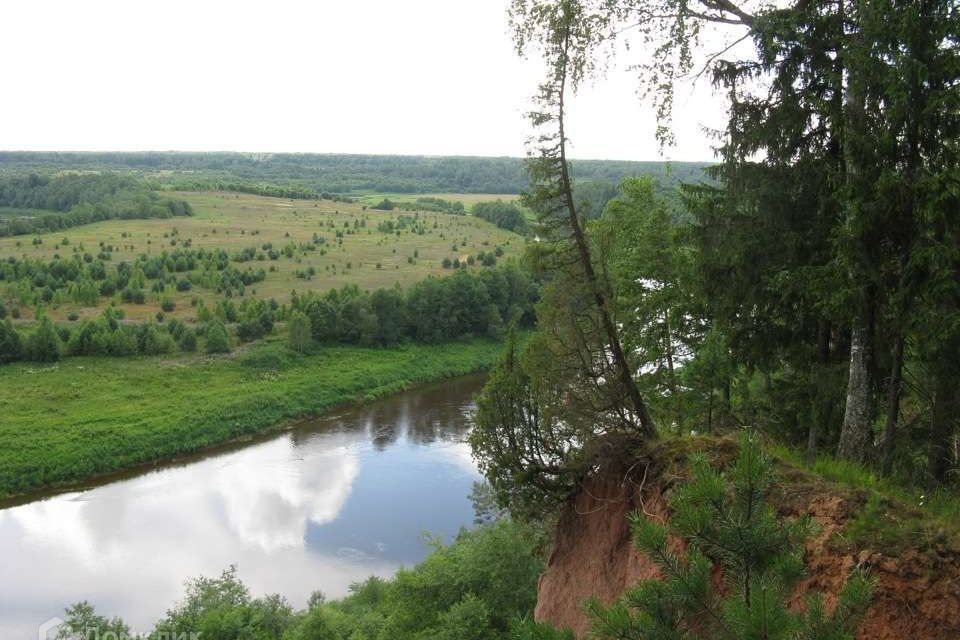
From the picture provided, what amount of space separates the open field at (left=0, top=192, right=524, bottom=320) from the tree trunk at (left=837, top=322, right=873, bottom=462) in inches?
1813

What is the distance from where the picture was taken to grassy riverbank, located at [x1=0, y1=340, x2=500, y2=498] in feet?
94.8

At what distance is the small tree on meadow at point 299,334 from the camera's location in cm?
4259

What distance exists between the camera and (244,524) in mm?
24109

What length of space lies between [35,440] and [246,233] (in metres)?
56.2

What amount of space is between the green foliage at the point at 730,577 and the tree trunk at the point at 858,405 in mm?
4450

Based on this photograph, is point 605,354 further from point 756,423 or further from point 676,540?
point 756,423

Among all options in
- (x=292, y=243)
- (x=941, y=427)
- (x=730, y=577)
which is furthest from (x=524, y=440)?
(x=292, y=243)

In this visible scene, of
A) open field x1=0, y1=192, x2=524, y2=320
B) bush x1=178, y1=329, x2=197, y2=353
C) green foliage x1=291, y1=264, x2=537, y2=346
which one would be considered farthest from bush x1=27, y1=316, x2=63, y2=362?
green foliage x1=291, y1=264, x2=537, y2=346

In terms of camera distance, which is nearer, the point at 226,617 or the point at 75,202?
the point at 226,617

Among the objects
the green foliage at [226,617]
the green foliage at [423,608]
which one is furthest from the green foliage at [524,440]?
the green foliage at [226,617]

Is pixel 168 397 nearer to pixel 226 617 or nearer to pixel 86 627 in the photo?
pixel 86 627

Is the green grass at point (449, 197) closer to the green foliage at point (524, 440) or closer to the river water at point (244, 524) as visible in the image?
the river water at point (244, 524)

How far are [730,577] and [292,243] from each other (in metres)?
72.8

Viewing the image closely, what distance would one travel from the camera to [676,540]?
248 inches
